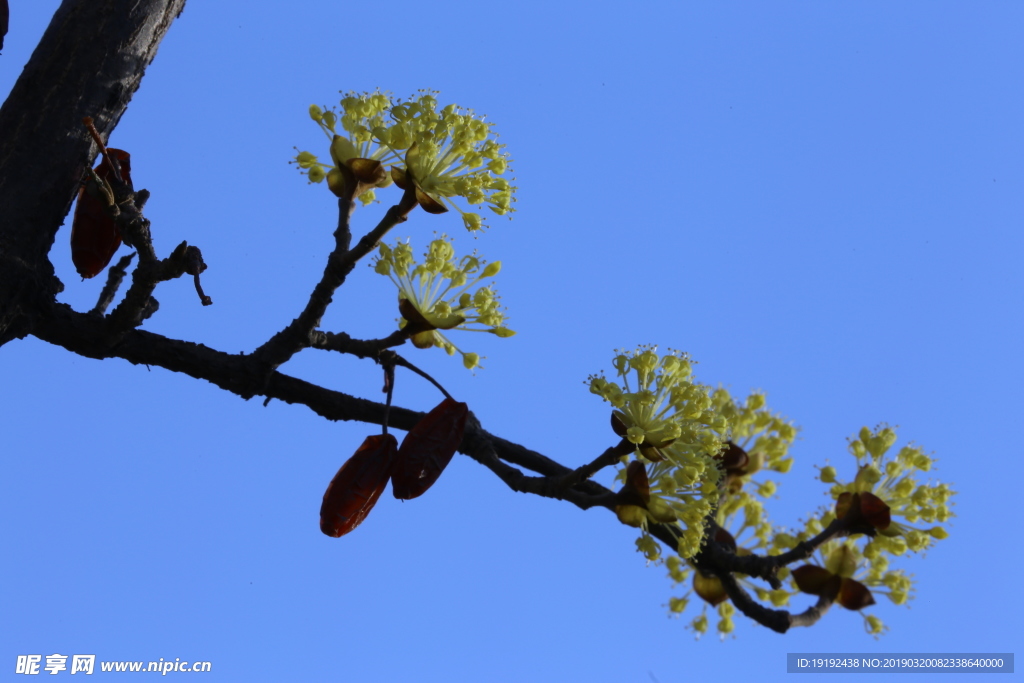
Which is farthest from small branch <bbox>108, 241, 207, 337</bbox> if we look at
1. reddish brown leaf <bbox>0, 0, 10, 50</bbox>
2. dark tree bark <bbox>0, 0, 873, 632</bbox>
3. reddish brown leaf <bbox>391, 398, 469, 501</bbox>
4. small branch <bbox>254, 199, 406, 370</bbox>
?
reddish brown leaf <bbox>0, 0, 10, 50</bbox>

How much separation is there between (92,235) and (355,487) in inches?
50.7

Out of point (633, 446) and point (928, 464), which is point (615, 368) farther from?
point (928, 464)

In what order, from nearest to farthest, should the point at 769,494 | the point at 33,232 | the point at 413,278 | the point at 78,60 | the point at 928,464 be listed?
the point at 33,232
the point at 78,60
the point at 413,278
the point at 928,464
the point at 769,494

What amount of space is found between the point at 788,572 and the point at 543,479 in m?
1.89

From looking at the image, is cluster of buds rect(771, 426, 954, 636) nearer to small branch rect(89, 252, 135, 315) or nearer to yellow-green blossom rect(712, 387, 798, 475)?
yellow-green blossom rect(712, 387, 798, 475)

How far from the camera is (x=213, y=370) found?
9.27 feet

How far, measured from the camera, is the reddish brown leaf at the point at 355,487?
9.68ft

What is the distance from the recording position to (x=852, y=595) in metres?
4.09

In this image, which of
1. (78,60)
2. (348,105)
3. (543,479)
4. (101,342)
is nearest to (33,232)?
(101,342)

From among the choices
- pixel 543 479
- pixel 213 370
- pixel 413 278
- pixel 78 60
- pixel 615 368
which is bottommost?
pixel 543 479

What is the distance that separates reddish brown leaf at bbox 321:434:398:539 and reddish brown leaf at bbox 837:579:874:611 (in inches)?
94.6

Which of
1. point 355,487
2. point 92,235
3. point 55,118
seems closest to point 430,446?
point 355,487

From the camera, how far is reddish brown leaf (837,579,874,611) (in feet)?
13.4

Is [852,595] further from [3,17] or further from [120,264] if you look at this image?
[3,17]
